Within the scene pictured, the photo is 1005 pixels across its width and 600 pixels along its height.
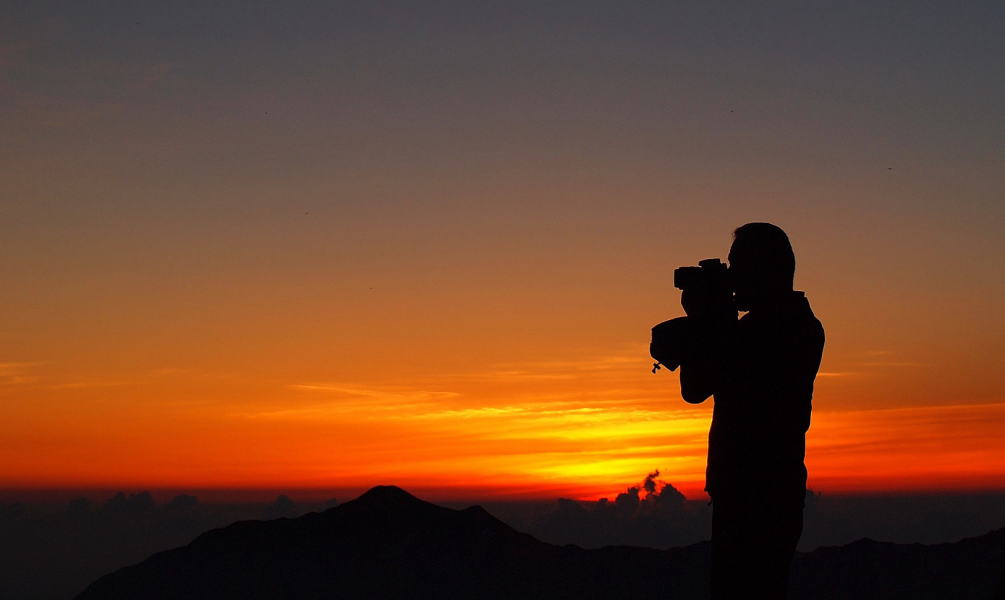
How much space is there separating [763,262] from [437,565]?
174980 mm

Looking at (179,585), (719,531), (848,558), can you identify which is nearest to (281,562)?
(179,585)

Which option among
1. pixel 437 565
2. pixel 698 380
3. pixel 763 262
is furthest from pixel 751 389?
pixel 437 565

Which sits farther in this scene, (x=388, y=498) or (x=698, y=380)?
(x=388, y=498)

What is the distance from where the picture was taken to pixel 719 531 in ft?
27.4

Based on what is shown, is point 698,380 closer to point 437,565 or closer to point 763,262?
point 763,262

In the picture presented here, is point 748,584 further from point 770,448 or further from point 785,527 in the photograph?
point 770,448

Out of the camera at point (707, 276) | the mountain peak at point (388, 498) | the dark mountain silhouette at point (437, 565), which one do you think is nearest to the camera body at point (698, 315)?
the camera at point (707, 276)

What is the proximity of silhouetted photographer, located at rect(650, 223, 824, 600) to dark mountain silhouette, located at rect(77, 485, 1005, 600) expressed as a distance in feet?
460

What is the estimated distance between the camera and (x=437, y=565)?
178 m

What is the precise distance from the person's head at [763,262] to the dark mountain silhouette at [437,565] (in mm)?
140438

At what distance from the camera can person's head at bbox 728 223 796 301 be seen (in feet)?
27.2

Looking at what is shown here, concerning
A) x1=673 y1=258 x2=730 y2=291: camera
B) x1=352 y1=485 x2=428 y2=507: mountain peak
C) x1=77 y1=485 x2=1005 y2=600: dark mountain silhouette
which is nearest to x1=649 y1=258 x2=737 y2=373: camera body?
x1=673 y1=258 x2=730 y2=291: camera

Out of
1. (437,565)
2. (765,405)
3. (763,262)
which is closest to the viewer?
(765,405)

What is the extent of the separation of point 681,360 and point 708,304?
45cm
